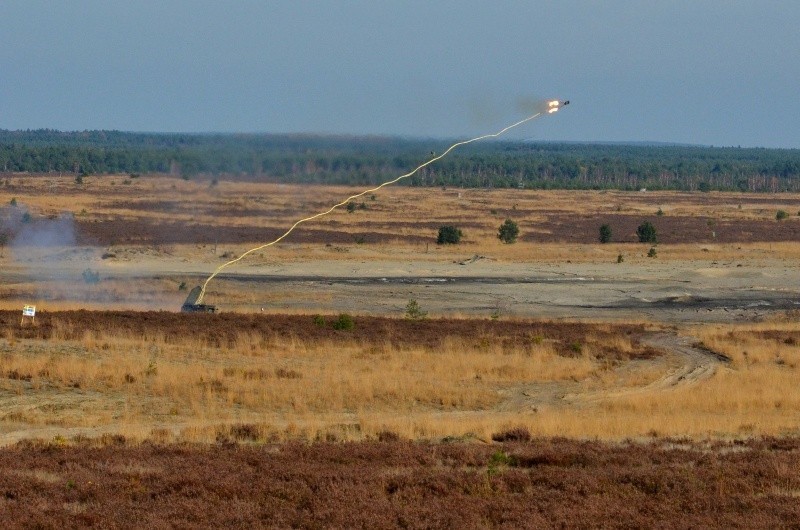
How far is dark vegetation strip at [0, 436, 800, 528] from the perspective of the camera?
14.6 metres

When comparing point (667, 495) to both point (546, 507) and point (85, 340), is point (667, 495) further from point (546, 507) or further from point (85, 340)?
point (85, 340)

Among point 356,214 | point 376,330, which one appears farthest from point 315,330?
point 356,214

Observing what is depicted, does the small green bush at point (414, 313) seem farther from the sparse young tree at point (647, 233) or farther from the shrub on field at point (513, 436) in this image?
the sparse young tree at point (647, 233)

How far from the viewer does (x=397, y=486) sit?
54.1 ft

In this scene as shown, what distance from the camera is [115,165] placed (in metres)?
121

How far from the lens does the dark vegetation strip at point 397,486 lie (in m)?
14.6

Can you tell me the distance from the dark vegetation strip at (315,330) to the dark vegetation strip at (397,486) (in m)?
15.3

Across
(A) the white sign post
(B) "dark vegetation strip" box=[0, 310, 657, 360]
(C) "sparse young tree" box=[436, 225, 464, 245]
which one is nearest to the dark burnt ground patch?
(C) "sparse young tree" box=[436, 225, 464, 245]

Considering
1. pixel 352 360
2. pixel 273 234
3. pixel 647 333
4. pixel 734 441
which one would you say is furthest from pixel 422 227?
pixel 734 441

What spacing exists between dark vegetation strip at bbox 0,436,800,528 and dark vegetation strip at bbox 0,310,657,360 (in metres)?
15.3

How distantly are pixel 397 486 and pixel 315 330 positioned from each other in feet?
72.3

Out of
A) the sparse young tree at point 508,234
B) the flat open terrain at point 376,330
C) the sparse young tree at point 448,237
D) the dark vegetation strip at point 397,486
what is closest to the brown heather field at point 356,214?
the flat open terrain at point 376,330

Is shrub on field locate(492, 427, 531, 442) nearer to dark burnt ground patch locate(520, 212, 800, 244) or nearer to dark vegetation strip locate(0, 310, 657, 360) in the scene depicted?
dark vegetation strip locate(0, 310, 657, 360)

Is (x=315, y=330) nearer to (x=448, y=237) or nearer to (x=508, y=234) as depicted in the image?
(x=448, y=237)
